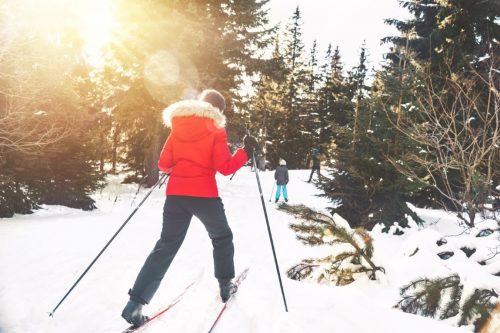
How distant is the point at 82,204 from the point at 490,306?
37.8ft

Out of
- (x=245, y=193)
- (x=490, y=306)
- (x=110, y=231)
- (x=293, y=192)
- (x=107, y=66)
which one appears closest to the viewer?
(x=490, y=306)

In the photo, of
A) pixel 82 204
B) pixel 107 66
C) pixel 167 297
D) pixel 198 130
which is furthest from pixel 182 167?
pixel 107 66

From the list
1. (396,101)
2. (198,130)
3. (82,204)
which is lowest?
(82,204)

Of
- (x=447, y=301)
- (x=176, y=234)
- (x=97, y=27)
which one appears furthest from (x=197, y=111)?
(x=97, y=27)

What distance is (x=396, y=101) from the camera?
31.4 ft

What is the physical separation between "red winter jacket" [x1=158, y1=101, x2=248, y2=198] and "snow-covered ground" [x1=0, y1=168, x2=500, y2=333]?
1325 millimetres

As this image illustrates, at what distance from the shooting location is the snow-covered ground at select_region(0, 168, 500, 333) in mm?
3402

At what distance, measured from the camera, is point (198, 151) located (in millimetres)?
3748

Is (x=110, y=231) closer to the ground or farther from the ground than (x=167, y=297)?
closer to the ground

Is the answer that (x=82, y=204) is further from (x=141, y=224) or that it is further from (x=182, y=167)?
(x=182, y=167)

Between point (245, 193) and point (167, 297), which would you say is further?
point (245, 193)

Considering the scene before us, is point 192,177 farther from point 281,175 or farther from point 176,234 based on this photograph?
point 281,175

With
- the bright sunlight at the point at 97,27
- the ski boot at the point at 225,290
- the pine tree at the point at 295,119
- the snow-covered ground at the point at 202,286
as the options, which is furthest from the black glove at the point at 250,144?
the pine tree at the point at 295,119

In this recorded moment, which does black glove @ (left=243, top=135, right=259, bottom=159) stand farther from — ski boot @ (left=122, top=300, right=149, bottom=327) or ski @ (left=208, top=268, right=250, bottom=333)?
ski boot @ (left=122, top=300, right=149, bottom=327)
